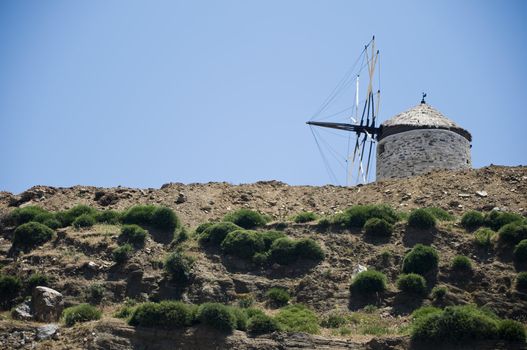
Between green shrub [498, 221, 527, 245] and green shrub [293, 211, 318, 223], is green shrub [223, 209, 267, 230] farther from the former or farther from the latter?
green shrub [498, 221, 527, 245]

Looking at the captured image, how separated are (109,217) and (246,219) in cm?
674

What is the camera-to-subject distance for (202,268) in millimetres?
49375

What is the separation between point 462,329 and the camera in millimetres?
41219

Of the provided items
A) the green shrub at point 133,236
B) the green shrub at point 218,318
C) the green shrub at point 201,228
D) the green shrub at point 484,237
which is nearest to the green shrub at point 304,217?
the green shrub at point 201,228

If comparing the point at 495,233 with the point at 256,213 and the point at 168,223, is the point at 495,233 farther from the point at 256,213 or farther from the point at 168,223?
the point at 168,223

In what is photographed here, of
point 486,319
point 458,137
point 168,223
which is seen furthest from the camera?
point 458,137

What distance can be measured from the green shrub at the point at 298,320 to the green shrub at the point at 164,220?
9483 mm

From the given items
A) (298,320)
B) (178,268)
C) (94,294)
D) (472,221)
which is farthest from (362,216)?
(94,294)

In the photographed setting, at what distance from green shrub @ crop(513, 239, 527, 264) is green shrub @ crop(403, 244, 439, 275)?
3.51 metres

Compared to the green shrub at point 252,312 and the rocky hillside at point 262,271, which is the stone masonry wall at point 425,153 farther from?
the green shrub at point 252,312

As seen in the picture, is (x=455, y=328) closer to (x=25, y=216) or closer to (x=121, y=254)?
(x=121, y=254)

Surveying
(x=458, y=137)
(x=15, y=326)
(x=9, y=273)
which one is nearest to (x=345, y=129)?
(x=458, y=137)

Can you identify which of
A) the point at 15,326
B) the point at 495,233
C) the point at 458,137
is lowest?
the point at 15,326

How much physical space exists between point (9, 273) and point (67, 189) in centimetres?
1193
